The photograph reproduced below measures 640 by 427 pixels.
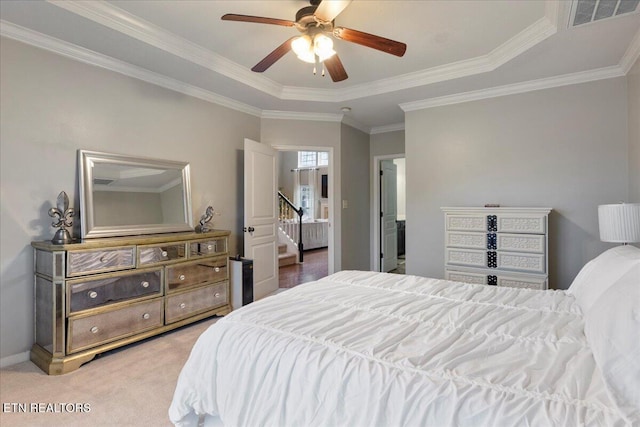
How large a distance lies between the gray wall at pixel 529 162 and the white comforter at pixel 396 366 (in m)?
1.98

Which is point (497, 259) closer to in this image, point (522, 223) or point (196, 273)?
point (522, 223)

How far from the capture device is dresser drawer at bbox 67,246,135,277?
7.65 feet

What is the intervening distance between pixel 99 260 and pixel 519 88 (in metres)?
4.35

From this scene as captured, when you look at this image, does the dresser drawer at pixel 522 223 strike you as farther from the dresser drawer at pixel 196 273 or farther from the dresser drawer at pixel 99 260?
the dresser drawer at pixel 99 260

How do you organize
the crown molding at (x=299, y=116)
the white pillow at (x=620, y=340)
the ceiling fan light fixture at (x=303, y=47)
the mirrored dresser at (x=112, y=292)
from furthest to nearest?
the crown molding at (x=299, y=116) < the mirrored dresser at (x=112, y=292) < the ceiling fan light fixture at (x=303, y=47) < the white pillow at (x=620, y=340)

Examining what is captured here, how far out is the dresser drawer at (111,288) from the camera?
2354mm

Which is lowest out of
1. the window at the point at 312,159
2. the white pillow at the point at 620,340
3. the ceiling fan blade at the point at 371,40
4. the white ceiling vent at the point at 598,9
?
the white pillow at the point at 620,340

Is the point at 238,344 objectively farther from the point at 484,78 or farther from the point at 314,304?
the point at 484,78

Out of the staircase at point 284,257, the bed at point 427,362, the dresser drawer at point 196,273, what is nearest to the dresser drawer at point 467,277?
the bed at point 427,362

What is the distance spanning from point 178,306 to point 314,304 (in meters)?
1.93

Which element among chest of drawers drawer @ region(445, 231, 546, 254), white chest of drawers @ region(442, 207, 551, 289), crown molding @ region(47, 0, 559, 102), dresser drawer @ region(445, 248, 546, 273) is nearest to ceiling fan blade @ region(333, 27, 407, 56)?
crown molding @ region(47, 0, 559, 102)

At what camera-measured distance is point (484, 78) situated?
10.9 feet

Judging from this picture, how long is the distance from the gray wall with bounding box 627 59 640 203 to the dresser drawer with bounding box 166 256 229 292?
12.8 ft

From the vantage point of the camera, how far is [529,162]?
11.3 ft
